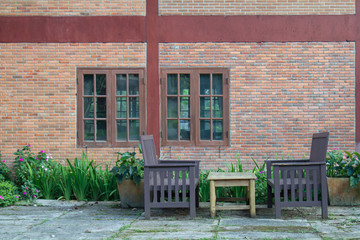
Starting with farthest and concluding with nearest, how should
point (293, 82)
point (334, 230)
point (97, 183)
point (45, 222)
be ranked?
1. point (293, 82)
2. point (97, 183)
3. point (45, 222)
4. point (334, 230)

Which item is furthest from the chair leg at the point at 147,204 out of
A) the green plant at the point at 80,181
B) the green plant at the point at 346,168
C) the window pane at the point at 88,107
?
the window pane at the point at 88,107

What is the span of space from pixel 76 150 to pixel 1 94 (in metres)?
1.80

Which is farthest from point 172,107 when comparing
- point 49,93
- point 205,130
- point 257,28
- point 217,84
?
point 49,93

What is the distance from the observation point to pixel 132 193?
23.1 feet

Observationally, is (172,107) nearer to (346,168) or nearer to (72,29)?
(72,29)

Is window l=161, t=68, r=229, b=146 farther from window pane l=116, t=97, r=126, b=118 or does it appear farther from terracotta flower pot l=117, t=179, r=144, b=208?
terracotta flower pot l=117, t=179, r=144, b=208

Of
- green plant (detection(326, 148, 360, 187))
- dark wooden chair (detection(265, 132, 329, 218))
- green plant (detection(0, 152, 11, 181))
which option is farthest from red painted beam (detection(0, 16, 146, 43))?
dark wooden chair (detection(265, 132, 329, 218))

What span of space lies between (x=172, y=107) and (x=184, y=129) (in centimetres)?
48

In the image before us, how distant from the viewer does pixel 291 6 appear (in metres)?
9.21

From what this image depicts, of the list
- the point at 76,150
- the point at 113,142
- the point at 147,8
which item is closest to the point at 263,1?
the point at 147,8

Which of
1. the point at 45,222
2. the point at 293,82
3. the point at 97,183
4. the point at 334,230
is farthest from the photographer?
the point at 293,82

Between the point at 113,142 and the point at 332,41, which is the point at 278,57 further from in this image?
the point at 113,142

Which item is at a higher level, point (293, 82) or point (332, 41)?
point (332, 41)

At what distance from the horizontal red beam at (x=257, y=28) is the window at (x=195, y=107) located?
0.67 meters
